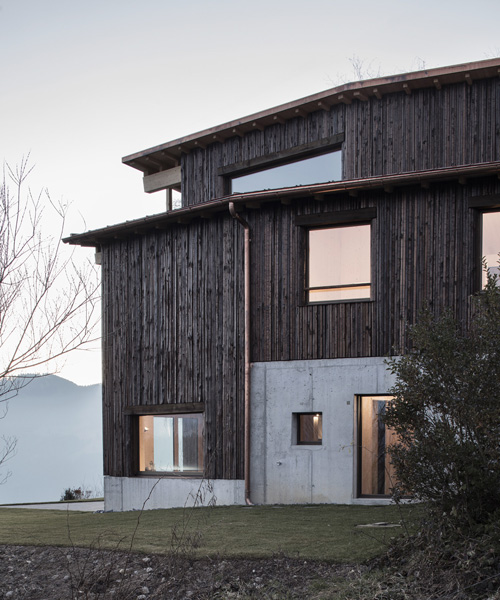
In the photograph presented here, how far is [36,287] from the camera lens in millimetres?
7750

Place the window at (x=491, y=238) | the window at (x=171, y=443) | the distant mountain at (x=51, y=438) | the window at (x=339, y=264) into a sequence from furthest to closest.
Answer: the distant mountain at (x=51, y=438)
the window at (x=171, y=443)
the window at (x=339, y=264)
the window at (x=491, y=238)

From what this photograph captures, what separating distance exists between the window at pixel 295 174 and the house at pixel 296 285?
1.6 inches

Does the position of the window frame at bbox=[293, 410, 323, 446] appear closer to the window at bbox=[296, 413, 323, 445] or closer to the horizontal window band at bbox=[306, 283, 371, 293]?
the window at bbox=[296, 413, 323, 445]

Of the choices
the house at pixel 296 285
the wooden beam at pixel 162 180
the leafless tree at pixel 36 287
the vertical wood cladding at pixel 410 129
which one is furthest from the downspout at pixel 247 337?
the leafless tree at pixel 36 287

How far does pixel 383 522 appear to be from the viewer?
9422mm

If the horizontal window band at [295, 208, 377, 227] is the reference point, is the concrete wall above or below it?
below

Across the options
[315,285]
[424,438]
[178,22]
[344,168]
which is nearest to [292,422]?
[315,285]

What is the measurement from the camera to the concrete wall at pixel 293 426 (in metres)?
12.6

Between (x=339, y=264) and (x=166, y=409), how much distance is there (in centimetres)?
496

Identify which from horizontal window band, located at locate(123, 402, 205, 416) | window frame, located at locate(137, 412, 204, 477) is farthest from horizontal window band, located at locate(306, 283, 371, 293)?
window frame, located at locate(137, 412, 204, 477)

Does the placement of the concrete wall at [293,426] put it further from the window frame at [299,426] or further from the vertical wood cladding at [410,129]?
the vertical wood cladding at [410,129]

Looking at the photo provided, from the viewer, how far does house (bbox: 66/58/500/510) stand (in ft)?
41.0

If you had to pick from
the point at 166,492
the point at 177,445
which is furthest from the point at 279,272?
the point at 166,492

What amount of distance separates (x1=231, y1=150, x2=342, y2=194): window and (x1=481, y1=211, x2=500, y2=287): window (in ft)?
11.3
